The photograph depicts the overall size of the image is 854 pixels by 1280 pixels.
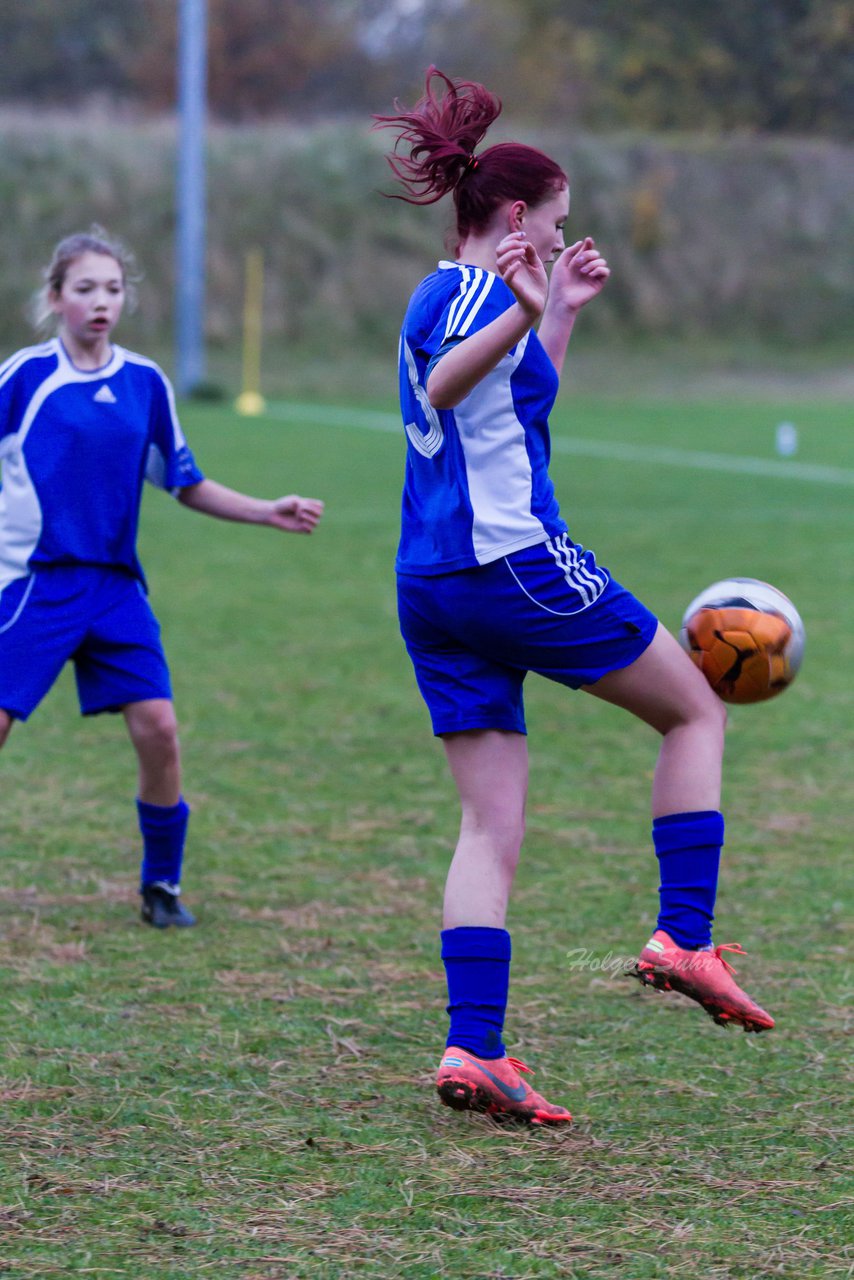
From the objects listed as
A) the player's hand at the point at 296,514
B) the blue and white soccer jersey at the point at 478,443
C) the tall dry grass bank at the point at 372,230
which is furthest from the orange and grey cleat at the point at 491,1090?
the tall dry grass bank at the point at 372,230

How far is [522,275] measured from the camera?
2.94 meters

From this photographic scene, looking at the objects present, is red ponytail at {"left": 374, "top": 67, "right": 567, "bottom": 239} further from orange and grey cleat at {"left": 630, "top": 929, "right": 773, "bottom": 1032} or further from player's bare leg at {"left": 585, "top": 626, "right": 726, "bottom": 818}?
orange and grey cleat at {"left": 630, "top": 929, "right": 773, "bottom": 1032}

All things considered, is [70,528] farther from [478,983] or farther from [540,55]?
[540,55]

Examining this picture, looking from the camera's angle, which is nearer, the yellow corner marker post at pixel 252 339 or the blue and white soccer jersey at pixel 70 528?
the blue and white soccer jersey at pixel 70 528

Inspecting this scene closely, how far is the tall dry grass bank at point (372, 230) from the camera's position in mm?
30531

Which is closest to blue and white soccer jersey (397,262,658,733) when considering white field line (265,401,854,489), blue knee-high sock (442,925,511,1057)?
blue knee-high sock (442,925,511,1057)

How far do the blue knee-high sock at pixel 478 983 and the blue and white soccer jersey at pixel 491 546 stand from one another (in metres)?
0.39

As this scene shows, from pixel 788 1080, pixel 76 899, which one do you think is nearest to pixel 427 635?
pixel 788 1080

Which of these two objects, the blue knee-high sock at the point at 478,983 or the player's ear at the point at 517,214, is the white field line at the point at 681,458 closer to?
the player's ear at the point at 517,214

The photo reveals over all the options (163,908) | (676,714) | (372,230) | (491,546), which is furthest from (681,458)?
(372,230)

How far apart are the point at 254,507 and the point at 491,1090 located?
1811mm

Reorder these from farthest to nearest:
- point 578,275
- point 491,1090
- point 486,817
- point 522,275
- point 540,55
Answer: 1. point 540,55
2. point 578,275
3. point 486,817
4. point 491,1090
5. point 522,275

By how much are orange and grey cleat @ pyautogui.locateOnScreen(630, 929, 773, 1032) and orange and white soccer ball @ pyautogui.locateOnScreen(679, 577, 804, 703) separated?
0.60 m

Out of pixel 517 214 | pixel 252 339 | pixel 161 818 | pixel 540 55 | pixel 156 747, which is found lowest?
pixel 161 818
